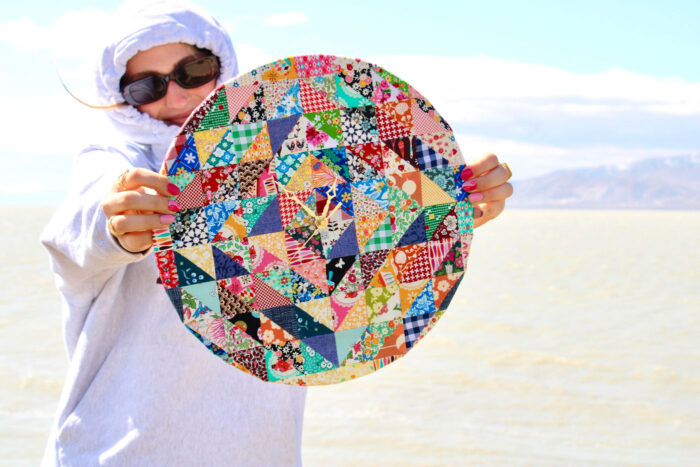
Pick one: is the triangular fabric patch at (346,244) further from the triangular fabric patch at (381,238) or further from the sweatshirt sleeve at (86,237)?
the sweatshirt sleeve at (86,237)

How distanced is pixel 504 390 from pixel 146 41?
448 cm

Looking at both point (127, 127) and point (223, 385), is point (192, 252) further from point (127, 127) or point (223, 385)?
point (127, 127)

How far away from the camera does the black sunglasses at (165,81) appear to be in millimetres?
1729

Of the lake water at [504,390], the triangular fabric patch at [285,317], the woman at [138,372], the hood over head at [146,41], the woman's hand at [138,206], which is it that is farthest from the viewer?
the lake water at [504,390]

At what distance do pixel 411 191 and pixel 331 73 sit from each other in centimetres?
31

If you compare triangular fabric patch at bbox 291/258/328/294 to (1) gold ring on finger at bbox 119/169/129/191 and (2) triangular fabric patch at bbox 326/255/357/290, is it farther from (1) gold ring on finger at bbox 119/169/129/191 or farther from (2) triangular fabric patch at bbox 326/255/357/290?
(1) gold ring on finger at bbox 119/169/129/191

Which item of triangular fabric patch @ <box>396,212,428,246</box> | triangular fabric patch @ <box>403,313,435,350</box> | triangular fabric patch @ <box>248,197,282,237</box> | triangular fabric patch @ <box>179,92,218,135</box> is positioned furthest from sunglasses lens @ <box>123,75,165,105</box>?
triangular fabric patch @ <box>403,313,435,350</box>

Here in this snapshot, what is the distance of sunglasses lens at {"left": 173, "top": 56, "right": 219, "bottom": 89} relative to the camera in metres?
1.73

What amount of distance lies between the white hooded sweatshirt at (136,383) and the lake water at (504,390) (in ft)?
9.17

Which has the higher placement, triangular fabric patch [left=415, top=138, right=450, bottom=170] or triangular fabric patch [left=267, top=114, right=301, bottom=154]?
triangular fabric patch [left=267, top=114, right=301, bottom=154]

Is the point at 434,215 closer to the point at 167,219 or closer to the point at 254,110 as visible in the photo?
the point at 254,110

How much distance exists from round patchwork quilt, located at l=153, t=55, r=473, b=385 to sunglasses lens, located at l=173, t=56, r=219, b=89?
46cm

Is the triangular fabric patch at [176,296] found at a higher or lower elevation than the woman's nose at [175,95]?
lower

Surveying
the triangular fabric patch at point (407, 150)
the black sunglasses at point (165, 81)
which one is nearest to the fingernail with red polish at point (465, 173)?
the triangular fabric patch at point (407, 150)
